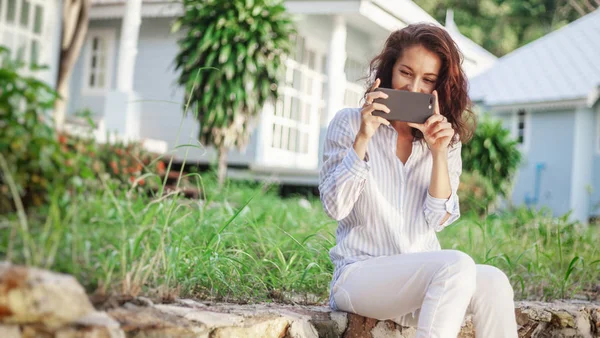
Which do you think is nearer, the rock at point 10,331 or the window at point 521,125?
the rock at point 10,331

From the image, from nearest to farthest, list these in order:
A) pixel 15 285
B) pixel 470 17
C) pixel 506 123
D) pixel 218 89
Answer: pixel 15 285 < pixel 218 89 < pixel 506 123 < pixel 470 17

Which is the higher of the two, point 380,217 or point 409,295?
point 380,217

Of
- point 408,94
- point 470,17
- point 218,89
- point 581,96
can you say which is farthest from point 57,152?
point 470,17

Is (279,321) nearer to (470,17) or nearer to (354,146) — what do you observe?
(354,146)

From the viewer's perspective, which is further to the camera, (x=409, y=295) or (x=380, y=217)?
(x=380, y=217)

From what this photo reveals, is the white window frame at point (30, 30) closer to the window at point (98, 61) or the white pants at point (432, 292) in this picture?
the window at point (98, 61)

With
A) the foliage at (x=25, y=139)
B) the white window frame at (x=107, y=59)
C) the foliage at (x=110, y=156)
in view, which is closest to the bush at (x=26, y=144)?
the foliage at (x=25, y=139)

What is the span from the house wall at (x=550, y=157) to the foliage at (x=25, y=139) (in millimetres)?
15005

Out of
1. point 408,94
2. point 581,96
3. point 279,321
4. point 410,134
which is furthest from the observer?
point 581,96

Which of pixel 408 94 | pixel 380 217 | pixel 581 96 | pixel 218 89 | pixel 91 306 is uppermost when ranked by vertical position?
pixel 581 96

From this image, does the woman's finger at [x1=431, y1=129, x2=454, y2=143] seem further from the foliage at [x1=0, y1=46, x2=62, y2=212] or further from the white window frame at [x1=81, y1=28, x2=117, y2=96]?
the white window frame at [x1=81, y1=28, x2=117, y2=96]

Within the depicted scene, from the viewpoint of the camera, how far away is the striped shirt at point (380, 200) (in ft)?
7.95

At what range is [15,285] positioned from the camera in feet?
4.65

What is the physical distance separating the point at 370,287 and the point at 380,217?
0.27 metres
